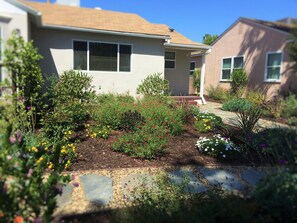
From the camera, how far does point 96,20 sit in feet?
17.9

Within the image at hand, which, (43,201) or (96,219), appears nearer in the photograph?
(43,201)

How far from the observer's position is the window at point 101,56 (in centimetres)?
908

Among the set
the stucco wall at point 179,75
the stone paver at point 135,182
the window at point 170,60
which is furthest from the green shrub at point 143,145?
the window at point 170,60

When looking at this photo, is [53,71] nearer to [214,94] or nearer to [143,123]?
[143,123]

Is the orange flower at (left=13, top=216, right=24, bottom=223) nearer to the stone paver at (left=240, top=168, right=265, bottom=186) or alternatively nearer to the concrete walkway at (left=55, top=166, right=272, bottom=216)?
the concrete walkway at (left=55, top=166, right=272, bottom=216)

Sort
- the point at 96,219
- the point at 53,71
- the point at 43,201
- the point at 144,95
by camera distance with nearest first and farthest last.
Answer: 1. the point at 43,201
2. the point at 96,219
3. the point at 53,71
4. the point at 144,95

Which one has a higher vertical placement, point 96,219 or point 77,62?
point 77,62

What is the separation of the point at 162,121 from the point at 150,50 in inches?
200

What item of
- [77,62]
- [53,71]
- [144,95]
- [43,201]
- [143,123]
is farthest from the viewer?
[144,95]

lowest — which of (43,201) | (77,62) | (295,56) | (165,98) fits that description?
(43,201)

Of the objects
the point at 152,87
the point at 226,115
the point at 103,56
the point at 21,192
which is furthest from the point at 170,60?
the point at 21,192

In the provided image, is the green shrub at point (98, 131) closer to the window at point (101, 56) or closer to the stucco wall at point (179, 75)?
the window at point (101, 56)

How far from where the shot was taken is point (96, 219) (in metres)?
2.79

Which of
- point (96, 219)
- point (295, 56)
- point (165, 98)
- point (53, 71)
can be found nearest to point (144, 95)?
point (165, 98)
